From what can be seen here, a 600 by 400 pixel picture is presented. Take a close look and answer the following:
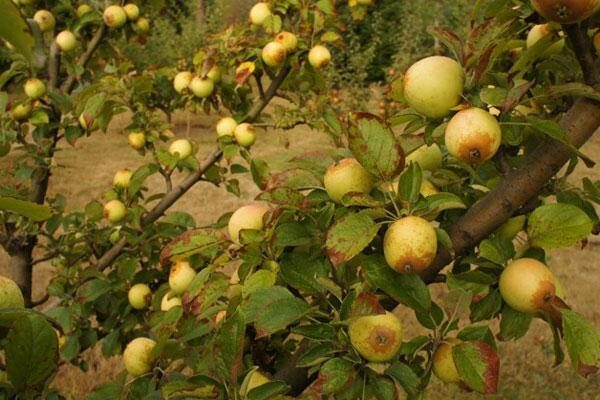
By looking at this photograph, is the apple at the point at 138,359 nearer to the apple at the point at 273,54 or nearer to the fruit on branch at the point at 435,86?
the fruit on branch at the point at 435,86

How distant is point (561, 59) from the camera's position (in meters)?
0.76

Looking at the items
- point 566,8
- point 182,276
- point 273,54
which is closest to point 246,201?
point 273,54

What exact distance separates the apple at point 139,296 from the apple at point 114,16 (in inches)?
34.5

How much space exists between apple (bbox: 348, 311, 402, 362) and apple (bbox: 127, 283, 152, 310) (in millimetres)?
954

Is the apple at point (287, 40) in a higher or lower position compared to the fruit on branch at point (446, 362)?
higher

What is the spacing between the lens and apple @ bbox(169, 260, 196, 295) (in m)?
1.02

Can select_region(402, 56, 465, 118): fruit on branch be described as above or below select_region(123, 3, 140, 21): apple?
above

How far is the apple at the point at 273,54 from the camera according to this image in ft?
5.12

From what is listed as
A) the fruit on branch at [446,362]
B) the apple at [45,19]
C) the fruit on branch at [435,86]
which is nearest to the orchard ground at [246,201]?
the fruit on branch at [435,86]

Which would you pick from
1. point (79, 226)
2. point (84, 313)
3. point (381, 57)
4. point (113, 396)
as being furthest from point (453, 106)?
point (381, 57)

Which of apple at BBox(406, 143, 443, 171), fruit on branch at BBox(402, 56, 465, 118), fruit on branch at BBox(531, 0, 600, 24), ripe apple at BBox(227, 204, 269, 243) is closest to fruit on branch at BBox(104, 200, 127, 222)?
ripe apple at BBox(227, 204, 269, 243)

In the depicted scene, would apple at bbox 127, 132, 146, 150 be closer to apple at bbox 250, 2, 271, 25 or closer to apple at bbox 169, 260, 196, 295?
apple at bbox 250, 2, 271, 25

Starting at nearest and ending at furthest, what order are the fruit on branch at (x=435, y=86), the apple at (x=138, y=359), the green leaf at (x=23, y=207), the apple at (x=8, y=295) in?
the green leaf at (x=23, y=207), the apple at (x=8, y=295), the fruit on branch at (x=435, y=86), the apple at (x=138, y=359)

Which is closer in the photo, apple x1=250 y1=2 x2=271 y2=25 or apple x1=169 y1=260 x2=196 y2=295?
apple x1=169 y1=260 x2=196 y2=295
